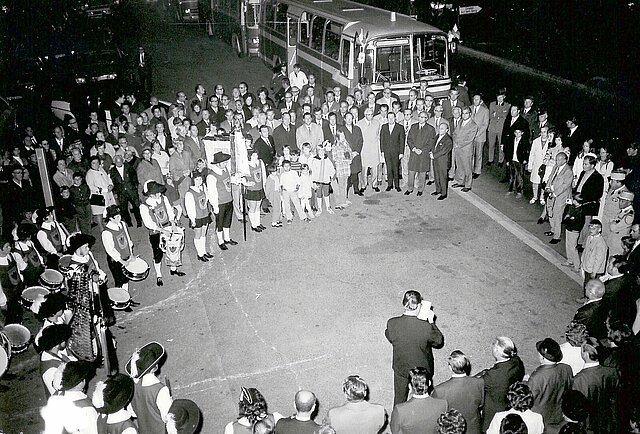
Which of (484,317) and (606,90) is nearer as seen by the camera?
(484,317)

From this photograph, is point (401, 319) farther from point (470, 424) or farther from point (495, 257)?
point (495, 257)

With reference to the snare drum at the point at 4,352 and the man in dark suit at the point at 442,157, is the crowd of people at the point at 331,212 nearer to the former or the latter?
the man in dark suit at the point at 442,157

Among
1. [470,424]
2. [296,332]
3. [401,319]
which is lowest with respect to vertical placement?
[296,332]

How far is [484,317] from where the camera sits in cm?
806

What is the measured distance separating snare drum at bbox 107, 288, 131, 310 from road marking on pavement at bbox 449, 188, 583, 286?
6985 mm

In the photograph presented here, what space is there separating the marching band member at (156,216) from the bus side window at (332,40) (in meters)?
8.46

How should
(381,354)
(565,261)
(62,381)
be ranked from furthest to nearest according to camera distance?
(565,261) → (381,354) → (62,381)

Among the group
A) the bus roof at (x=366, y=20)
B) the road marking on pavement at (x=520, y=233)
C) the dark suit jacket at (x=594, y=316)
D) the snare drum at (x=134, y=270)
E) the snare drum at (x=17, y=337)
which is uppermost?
the bus roof at (x=366, y=20)

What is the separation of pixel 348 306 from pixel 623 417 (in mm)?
4154

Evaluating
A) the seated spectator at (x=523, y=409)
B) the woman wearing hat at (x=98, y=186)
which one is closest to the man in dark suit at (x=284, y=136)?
the woman wearing hat at (x=98, y=186)

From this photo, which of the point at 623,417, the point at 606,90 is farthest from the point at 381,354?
the point at 606,90

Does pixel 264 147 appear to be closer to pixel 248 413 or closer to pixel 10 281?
pixel 10 281

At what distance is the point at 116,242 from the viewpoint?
8031 mm

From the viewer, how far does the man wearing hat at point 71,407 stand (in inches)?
181
